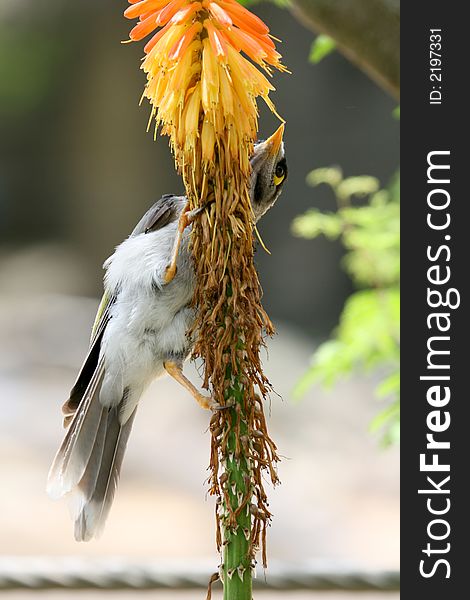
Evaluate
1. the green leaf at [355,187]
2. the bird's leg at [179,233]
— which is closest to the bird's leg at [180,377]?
the bird's leg at [179,233]

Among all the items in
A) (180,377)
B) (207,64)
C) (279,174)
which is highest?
(279,174)

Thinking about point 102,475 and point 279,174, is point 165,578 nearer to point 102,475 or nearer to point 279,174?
point 102,475

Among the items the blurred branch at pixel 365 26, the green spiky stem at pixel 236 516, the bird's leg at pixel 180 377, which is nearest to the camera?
the green spiky stem at pixel 236 516

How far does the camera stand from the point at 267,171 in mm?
2307

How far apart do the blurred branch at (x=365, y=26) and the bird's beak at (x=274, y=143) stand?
604 mm

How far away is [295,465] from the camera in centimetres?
865

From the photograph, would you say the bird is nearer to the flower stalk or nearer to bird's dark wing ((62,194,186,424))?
bird's dark wing ((62,194,186,424))

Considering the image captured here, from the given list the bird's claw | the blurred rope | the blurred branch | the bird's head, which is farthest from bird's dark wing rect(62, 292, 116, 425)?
the blurred rope

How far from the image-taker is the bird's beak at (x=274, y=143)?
2.17 metres

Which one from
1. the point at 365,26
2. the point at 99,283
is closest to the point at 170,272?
the point at 365,26

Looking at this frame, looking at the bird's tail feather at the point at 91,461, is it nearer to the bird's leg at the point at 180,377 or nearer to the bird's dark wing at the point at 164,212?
the bird's leg at the point at 180,377

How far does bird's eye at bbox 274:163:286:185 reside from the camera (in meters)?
2.34

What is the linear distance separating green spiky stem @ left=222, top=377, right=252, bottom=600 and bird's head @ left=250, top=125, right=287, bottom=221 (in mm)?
795

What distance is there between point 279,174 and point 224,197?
0.78m
